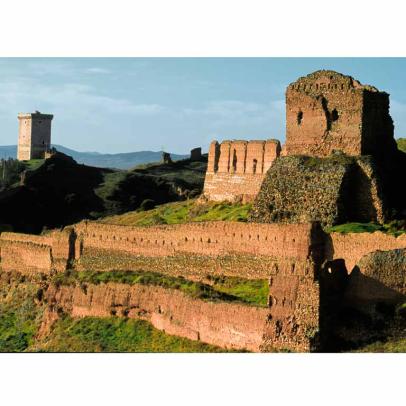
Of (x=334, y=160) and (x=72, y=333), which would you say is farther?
(x=334, y=160)

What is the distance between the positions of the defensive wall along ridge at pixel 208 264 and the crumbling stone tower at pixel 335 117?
17.4 feet

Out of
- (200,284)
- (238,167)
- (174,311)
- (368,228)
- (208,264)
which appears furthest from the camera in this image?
(238,167)

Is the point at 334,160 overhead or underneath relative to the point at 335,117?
underneath

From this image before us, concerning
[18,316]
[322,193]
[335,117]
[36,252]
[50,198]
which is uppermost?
[335,117]

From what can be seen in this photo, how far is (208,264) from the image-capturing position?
129 feet

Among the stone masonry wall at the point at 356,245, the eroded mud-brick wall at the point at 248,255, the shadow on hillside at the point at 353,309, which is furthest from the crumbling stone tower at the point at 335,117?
the shadow on hillside at the point at 353,309

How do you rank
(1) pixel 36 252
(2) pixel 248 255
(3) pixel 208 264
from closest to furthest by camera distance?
(2) pixel 248 255 < (3) pixel 208 264 < (1) pixel 36 252

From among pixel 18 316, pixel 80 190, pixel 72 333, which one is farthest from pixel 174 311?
pixel 80 190

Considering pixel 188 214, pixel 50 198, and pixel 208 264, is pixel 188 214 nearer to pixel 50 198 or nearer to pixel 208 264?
pixel 208 264

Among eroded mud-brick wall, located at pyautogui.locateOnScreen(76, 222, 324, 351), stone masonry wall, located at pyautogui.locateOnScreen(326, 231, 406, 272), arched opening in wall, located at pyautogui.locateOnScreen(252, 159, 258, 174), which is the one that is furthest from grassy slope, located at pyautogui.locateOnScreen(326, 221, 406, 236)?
arched opening in wall, located at pyautogui.locateOnScreen(252, 159, 258, 174)

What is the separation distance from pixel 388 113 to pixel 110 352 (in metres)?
14.7

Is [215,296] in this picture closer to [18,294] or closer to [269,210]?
[269,210]

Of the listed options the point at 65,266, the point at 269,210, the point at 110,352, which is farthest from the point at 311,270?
the point at 65,266

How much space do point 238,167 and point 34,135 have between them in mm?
49574
